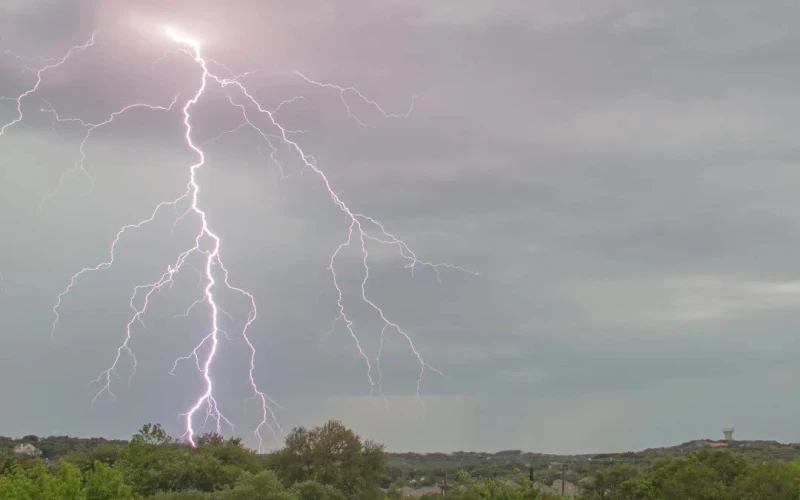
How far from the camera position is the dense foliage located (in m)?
26.7

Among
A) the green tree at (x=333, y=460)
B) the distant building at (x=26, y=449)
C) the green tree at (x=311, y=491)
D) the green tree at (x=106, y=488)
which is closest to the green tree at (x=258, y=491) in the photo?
the green tree at (x=106, y=488)

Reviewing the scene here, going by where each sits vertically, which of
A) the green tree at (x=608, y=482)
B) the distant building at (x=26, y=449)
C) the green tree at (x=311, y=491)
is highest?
the distant building at (x=26, y=449)

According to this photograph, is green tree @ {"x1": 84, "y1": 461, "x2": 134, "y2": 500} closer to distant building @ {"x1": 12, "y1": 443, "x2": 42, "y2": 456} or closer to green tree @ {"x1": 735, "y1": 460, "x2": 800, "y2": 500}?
green tree @ {"x1": 735, "y1": 460, "x2": 800, "y2": 500}

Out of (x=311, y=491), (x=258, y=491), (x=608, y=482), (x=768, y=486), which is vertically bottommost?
(x=311, y=491)

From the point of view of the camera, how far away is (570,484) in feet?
274

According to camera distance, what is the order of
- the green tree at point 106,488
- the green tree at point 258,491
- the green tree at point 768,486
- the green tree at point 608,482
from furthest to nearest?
the green tree at point 608,482, the green tree at point 768,486, the green tree at point 258,491, the green tree at point 106,488

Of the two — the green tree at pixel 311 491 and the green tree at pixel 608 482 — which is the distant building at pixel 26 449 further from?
the green tree at pixel 608 482

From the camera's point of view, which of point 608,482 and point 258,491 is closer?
point 258,491

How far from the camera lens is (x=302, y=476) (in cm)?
5381

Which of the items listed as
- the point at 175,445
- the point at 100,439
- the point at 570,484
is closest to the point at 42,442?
the point at 100,439

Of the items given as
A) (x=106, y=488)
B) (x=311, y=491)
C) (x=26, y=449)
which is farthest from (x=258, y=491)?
(x=26, y=449)

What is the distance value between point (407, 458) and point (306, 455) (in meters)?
99.0

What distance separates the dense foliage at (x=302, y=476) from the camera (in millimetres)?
26703

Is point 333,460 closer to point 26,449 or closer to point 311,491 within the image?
point 311,491
